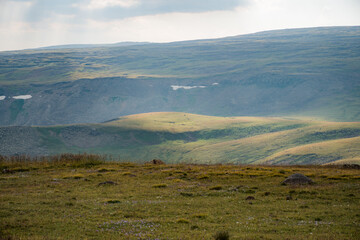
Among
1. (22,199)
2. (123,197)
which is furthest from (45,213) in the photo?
(123,197)

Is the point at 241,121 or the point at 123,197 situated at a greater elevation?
the point at 123,197

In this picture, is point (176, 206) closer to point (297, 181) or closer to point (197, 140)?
point (297, 181)

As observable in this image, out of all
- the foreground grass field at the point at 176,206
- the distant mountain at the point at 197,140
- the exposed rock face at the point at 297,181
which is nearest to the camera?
the foreground grass field at the point at 176,206

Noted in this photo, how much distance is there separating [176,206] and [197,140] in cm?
13524

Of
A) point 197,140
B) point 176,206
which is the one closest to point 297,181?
point 176,206

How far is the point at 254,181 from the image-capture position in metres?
28.8

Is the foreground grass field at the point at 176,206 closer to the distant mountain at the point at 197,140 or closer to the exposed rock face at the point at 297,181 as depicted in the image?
the exposed rock face at the point at 297,181

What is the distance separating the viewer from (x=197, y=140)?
155 meters

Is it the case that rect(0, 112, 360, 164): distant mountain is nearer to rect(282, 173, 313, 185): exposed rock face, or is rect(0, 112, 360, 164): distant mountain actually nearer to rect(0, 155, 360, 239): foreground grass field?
rect(282, 173, 313, 185): exposed rock face

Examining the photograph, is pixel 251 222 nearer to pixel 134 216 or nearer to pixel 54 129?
pixel 134 216

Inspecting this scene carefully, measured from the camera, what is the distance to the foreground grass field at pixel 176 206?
1477cm

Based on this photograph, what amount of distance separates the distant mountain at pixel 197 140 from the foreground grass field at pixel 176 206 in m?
70.0

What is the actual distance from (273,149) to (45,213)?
112344mm

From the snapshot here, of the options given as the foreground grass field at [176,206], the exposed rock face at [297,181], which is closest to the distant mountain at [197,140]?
the exposed rock face at [297,181]
